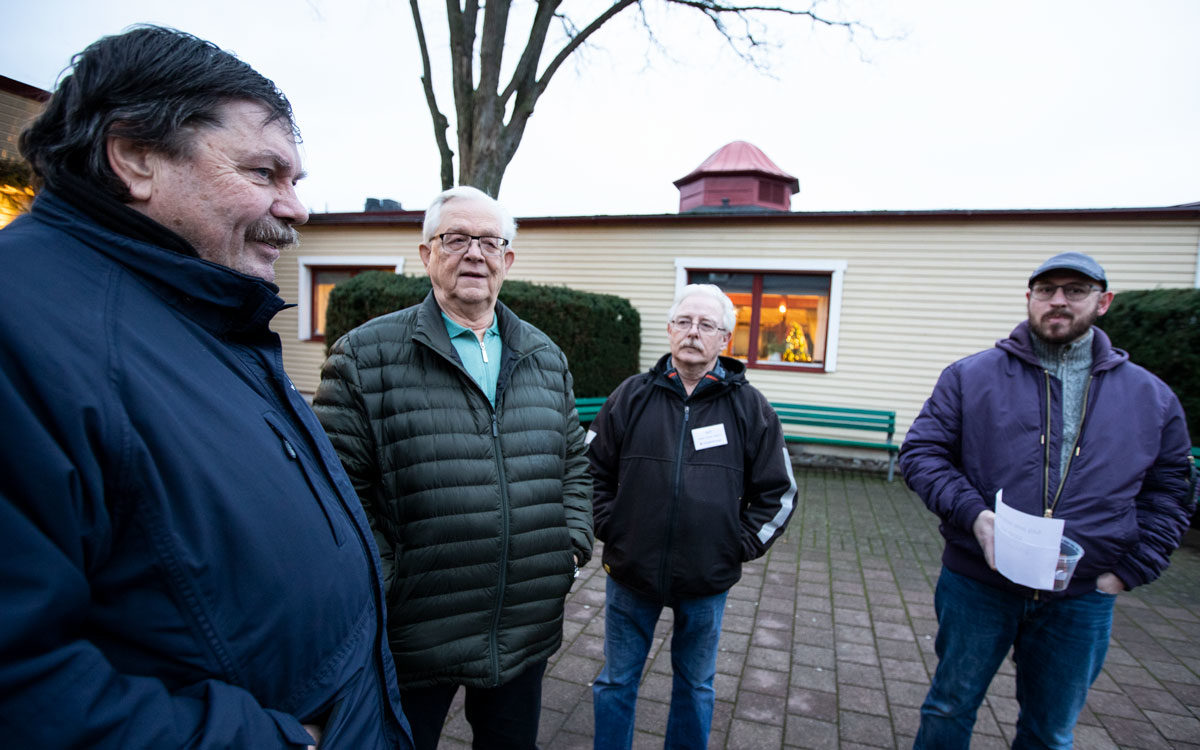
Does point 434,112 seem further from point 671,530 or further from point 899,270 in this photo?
point 671,530

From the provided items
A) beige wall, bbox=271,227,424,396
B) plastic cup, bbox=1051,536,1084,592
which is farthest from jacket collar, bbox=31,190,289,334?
beige wall, bbox=271,227,424,396

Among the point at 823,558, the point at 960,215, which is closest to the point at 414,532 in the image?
the point at 823,558

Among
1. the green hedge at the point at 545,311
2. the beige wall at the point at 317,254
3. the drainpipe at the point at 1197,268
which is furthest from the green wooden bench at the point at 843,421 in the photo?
the beige wall at the point at 317,254

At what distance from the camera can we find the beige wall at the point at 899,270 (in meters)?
7.73

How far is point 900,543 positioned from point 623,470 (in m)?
4.36

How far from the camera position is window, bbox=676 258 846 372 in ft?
29.7

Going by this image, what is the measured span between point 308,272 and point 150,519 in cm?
1264

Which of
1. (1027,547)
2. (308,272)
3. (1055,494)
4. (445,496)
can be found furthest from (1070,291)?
(308,272)

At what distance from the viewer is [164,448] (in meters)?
0.78

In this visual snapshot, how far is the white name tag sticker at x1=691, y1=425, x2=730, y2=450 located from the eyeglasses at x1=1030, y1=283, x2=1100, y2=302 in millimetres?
A: 1276

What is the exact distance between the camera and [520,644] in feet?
5.81

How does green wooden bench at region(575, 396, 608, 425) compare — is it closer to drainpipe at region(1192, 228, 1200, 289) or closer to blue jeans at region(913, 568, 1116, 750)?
blue jeans at region(913, 568, 1116, 750)

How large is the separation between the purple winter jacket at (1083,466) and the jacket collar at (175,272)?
2294 millimetres

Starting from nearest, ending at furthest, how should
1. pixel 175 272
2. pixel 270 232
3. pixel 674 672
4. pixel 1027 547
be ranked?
pixel 175 272
pixel 270 232
pixel 1027 547
pixel 674 672
